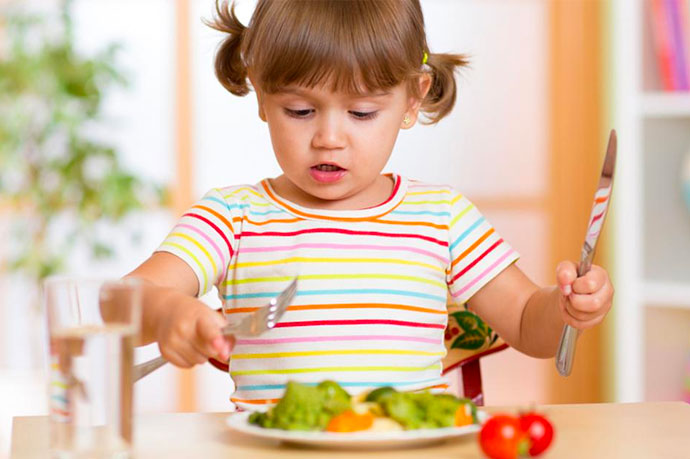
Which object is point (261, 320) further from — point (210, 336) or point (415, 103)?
point (415, 103)

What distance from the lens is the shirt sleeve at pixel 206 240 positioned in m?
1.25

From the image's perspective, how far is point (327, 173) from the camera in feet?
4.18

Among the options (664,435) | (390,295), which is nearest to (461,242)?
(390,295)

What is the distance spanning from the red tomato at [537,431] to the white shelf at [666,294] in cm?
214

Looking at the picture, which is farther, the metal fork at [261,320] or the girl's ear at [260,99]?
the girl's ear at [260,99]

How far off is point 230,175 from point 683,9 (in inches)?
64.1

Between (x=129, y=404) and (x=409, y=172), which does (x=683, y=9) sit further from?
(x=129, y=404)

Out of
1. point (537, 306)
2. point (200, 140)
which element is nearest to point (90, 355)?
point (537, 306)

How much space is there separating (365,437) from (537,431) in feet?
0.44

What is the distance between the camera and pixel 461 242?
1.34 meters

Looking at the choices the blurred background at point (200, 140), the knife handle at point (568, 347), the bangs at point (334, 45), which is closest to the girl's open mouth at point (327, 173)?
the bangs at point (334, 45)

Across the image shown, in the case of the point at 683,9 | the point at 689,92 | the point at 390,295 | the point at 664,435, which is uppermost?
the point at 683,9

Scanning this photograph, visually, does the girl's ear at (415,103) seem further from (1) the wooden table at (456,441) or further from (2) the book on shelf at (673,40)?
(2) the book on shelf at (673,40)

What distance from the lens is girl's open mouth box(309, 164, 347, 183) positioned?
1.27 m
